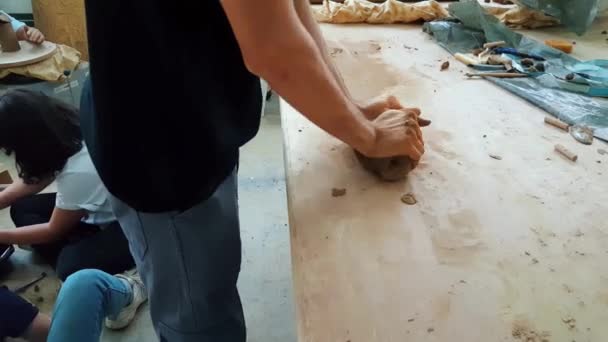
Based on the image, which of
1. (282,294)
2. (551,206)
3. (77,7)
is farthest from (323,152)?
(77,7)

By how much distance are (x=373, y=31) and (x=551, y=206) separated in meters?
1.05

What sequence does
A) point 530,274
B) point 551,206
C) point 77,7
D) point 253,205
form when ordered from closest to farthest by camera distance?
point 530,274
point 551,206
point 253,205
point 77,7

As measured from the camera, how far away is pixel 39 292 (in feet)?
5.30

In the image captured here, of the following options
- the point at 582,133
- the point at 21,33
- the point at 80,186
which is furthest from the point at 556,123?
the point at 21,33

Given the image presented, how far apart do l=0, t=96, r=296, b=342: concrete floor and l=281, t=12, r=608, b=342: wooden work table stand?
76 cm

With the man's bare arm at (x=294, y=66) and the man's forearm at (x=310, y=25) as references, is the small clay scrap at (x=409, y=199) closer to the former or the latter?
the man's bare arm at (x=294, y=66)

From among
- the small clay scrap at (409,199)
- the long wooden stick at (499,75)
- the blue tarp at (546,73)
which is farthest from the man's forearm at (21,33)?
the small clay scrap at (409,199)

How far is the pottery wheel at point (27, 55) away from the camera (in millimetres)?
2057

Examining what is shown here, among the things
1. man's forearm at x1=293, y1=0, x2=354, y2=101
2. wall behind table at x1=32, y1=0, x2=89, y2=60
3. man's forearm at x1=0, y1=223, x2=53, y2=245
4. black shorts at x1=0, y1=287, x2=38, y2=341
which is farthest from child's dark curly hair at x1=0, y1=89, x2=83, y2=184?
wall behind table at x1=32, y1=0, x2=89, y2=60

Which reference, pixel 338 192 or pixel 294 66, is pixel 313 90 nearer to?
pixel 294 66

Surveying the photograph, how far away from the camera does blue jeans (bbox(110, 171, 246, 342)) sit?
2.55 ft

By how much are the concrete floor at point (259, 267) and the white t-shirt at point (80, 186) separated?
1.30 ft

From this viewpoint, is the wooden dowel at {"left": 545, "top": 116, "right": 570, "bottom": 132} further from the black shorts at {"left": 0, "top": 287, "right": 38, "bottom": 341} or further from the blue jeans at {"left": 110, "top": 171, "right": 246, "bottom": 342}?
the black shorts at {"left": 0, "top": 287, "right": 38, "bottom": 341}

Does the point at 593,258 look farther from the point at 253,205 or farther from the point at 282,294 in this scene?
the point at 253,205
